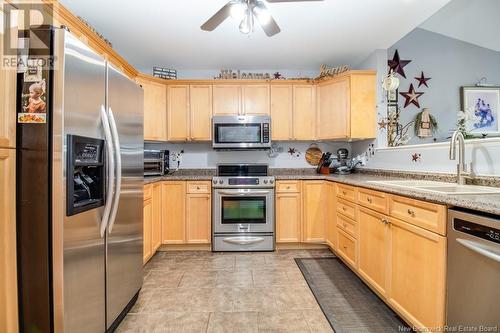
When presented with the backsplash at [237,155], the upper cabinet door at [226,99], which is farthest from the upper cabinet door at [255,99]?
the backsplash at [237,155]

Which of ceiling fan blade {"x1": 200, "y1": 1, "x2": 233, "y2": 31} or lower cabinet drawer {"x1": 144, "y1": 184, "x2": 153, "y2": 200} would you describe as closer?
ceiling fan blade {"x1": 200, "y1": 1, "x2": 233, "y2": 31}

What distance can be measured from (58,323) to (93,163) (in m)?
0.76

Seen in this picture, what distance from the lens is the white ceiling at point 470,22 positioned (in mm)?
2846

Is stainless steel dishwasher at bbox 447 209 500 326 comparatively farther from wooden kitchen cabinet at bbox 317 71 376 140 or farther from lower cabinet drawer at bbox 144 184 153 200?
lower cabinet drawer at bbox 144 184 153 200

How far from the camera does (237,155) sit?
12.2ft

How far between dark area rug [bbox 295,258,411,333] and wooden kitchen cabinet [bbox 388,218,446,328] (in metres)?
0.17

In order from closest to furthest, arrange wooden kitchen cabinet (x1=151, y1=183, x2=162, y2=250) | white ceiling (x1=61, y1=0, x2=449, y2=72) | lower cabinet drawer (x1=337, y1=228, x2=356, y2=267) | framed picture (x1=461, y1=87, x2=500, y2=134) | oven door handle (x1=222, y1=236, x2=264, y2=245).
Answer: white ceiling (x1=61, y1=0, x2=449, y2=72) < lower cabinet drawer (x1=337, y1=228, x2=356, y2=267) < framed picture (x1=461, y1=87, x2=500, y2=134) < wooden kitchen cabinet (x1=151, y1=183, x2=162, y2=250) < oven door handle (x1=222, y1=236, x2=264, y2=245)

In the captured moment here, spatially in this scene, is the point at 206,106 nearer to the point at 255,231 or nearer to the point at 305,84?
the point at 305,84

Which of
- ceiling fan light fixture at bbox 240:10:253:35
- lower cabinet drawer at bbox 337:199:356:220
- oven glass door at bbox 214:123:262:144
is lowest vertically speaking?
lower cabinet drawer at bbox 337:199:356:220

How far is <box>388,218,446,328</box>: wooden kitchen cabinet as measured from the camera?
4.29ft

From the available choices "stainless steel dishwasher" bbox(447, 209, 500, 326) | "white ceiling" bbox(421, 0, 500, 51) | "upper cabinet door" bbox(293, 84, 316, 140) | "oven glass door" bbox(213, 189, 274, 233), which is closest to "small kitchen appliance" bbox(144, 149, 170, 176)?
"oven glass door" bbox(213, 189, 274, 233)

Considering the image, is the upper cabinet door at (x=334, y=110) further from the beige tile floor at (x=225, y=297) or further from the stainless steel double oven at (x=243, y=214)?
the beige tile floor at (x=225, y=297)

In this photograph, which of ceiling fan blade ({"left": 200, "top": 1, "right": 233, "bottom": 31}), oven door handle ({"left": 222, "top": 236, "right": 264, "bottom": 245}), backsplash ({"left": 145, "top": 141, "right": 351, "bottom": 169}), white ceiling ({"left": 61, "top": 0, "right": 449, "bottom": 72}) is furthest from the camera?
backsplash ({"left": 145, "top": 141, "right": 351, "bottom": 169})

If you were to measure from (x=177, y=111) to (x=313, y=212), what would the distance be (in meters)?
2.22
